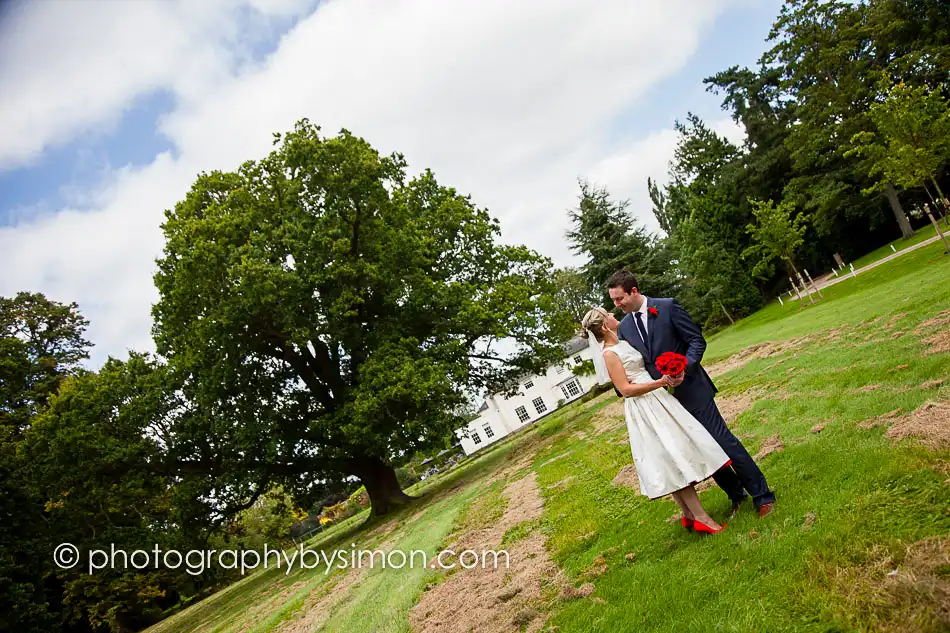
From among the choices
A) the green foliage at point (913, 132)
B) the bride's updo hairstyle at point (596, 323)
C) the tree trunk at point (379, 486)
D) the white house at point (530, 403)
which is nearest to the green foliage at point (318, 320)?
the tree trunk at point (379, 486)

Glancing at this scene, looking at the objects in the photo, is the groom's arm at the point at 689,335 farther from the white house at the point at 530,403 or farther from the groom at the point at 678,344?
the white house at the point at 530,403

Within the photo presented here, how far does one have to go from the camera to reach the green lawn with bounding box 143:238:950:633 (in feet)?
10.5

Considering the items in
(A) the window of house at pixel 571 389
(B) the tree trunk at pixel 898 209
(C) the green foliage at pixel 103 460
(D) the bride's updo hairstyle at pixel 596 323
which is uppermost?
(C) the green foliage at pixel 103 460

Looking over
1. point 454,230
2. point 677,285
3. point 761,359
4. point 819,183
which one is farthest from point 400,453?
point 819,183

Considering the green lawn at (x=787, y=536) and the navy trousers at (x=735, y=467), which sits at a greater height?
the navy trousers at (x=735, y=467)

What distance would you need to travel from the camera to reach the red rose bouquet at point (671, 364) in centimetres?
477

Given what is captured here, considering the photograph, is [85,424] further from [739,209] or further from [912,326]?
[739,209]

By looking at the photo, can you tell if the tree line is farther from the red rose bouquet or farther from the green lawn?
the red rose bouquet

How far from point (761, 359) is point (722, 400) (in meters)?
4.57

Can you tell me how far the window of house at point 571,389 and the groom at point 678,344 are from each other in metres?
60.9

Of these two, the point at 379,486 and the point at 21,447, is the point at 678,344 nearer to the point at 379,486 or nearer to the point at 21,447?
the point at 379,486

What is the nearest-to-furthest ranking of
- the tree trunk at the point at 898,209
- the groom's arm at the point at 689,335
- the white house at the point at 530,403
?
the groom's arm at the point at 689,335
the tree trunk at the point at 898,209
the white house at the point at 530,403

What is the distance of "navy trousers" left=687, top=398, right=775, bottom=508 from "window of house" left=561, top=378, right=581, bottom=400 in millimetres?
60884

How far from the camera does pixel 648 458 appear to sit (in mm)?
5004
